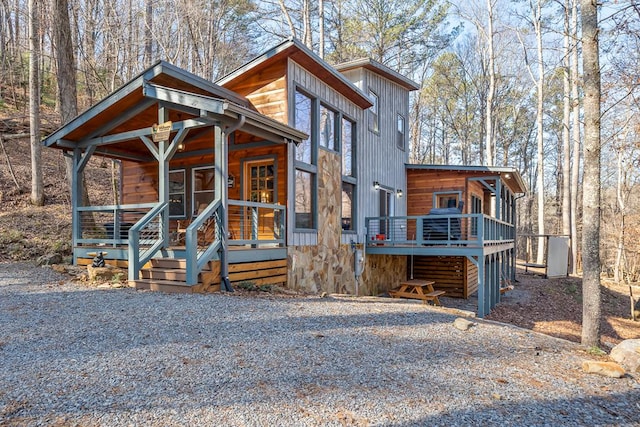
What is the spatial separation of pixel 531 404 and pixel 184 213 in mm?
8209

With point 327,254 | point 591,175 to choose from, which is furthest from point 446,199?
point 591,175

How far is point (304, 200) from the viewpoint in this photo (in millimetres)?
8656

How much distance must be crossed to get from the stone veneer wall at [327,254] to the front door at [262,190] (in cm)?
77

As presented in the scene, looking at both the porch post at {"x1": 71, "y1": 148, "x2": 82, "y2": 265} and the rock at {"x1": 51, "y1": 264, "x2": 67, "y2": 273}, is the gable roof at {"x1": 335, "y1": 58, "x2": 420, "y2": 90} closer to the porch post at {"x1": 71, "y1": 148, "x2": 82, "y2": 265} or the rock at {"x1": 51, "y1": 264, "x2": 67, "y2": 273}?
the porch post at {"x1": 71, "y1": 148, "x2": 82, "y2": 265}

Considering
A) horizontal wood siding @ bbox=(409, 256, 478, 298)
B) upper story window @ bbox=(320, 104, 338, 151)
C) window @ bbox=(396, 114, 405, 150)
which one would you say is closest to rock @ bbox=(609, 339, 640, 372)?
upper story window @ bbox=(320, 104, 338, 151)

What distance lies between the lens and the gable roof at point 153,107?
623cm

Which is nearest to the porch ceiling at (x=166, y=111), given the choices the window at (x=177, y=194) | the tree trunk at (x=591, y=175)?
the window at (x=177, y=194)

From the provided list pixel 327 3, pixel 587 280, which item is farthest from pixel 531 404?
pixel 327 3

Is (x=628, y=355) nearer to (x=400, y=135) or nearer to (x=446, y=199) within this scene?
(x=446, y=199)

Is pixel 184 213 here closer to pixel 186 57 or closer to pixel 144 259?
pixel 144 259

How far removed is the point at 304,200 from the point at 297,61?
279cm

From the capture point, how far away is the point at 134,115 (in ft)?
24.5

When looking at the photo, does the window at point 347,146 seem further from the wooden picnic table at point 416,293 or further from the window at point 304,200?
the wooden picnic table at point 416,293

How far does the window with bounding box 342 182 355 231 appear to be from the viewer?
1036 cm
